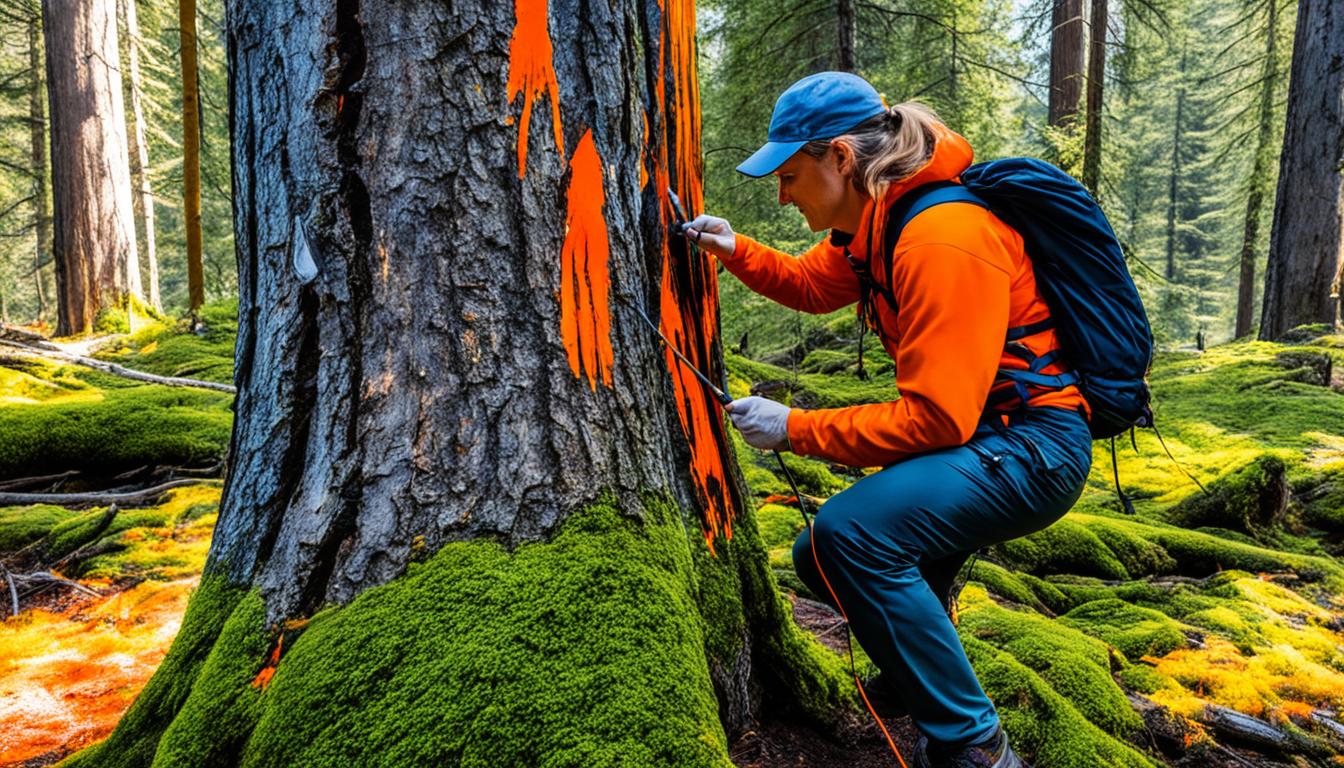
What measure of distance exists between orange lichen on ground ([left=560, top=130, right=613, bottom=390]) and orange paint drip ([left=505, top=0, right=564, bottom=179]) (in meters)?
0.10

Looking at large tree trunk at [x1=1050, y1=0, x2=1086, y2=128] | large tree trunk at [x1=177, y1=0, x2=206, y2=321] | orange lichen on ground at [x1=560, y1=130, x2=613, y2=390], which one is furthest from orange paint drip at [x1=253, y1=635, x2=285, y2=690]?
large tree trunk at [x1=1050, y1=0, x2=1086, y2=128]

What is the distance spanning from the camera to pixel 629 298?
7.03 ft

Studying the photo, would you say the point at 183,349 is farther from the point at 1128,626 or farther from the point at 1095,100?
the point at 1095,100

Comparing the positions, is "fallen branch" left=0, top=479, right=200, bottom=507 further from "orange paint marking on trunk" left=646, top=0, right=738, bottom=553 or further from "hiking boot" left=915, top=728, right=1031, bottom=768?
"hiking boot" left=915, top=728, right=1031, bottom=768

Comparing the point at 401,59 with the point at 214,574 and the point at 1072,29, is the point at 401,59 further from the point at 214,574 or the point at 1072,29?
the point at 1072,29

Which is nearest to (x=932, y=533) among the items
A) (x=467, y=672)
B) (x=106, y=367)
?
(x=467, y=672)

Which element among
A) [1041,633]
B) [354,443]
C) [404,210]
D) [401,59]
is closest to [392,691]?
[354,443]

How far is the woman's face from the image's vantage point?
2.30 m

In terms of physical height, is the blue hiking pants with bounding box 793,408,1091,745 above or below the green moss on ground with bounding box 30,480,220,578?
above

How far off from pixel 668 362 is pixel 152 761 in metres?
1.73

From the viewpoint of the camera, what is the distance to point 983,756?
1990mm

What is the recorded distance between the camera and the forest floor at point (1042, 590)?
104 inches

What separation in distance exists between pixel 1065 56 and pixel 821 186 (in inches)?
509

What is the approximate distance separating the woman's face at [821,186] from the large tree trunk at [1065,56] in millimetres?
11509
